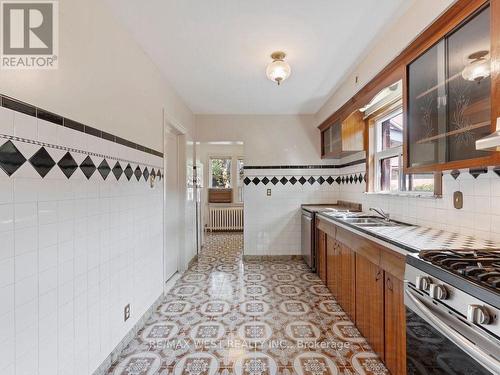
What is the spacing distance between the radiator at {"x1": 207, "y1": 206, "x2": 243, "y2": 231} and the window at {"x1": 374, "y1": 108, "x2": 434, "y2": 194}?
405cm

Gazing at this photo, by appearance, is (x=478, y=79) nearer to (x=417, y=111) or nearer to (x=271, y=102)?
(x=417, y=111)

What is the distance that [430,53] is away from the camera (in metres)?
1.62

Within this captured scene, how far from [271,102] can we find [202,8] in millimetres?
2074

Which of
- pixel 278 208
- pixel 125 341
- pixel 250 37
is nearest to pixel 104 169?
pixel 125 341

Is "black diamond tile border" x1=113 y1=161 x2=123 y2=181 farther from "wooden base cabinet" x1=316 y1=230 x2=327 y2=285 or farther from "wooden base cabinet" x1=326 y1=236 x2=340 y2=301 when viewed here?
"wooden base cabinet" x1=316 y1=230 x2=327 y2=285

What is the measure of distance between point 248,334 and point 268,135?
3048mm

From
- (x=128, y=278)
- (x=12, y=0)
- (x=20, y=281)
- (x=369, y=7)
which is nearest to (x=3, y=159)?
(x=20, y=281)

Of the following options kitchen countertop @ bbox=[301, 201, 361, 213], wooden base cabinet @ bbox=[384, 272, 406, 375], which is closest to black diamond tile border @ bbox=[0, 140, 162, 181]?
wooden base cabinet @ bbox=[384, 272, 406, 375]

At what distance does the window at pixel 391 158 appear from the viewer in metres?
2.55

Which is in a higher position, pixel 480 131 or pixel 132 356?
pixel 480 131

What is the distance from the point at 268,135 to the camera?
171 inches

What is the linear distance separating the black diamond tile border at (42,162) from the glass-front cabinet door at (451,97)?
210 cm

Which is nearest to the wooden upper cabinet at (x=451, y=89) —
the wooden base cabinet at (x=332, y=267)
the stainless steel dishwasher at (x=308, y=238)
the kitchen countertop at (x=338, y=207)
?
the wooden base cabinet at (x=332, y=267)

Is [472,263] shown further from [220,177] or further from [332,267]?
[220,177]
